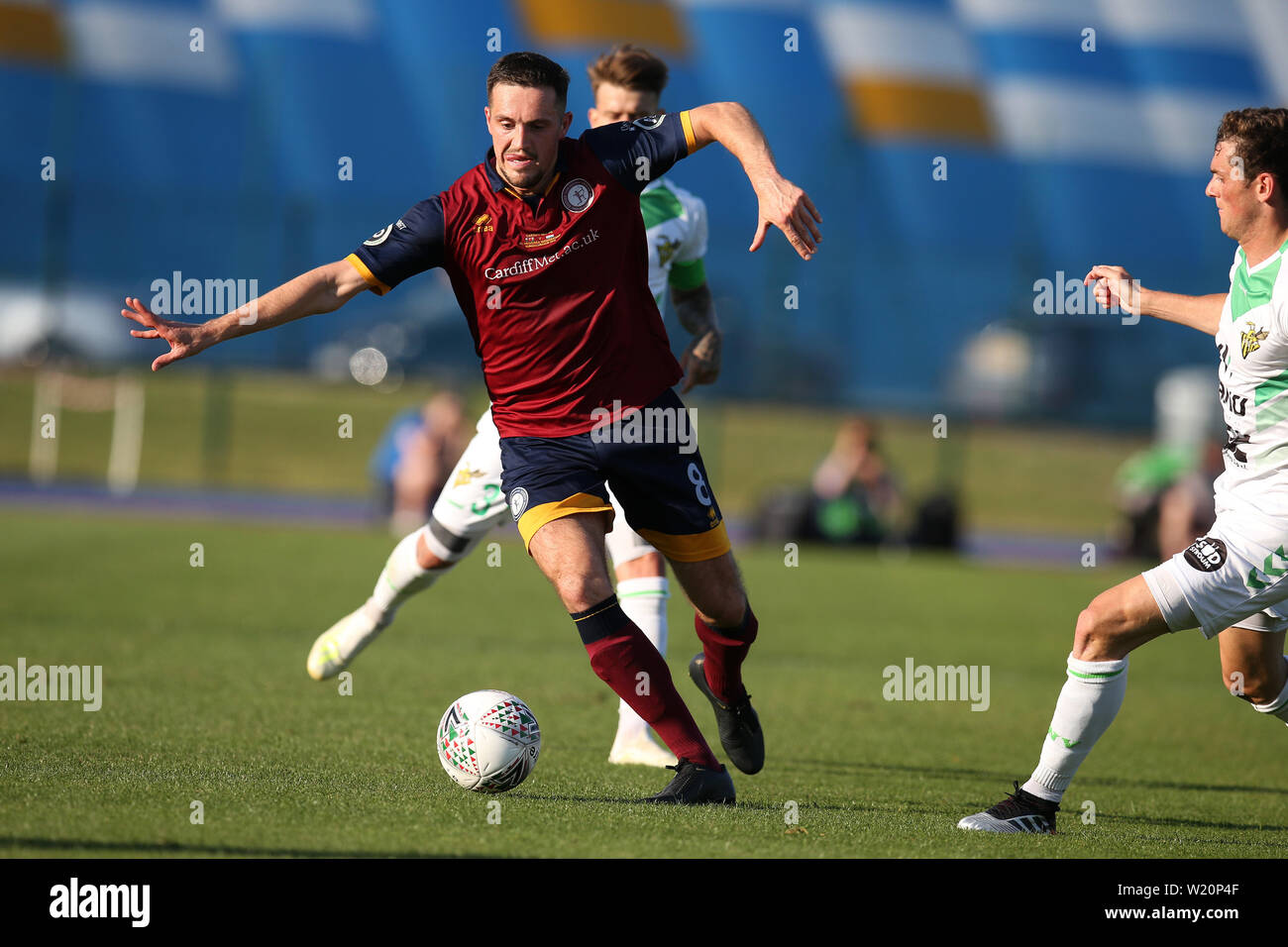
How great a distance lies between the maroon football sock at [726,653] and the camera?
5.42 metres

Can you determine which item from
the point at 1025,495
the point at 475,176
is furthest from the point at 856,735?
the point at 1025,495

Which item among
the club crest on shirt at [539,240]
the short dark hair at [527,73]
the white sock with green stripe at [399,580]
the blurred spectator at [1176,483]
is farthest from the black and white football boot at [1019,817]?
the blurred spectator at [1176,483]

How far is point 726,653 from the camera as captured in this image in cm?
542

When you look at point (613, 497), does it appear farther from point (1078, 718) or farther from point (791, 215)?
point (1078, 718)

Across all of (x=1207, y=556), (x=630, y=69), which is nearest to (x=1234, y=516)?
(x=1207, y=556)

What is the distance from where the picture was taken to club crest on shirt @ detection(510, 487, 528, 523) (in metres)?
5.06

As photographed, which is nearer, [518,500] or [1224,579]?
[1224,579]

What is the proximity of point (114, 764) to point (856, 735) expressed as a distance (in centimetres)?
368

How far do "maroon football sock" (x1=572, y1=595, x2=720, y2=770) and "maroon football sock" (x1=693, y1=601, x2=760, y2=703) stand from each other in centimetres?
51

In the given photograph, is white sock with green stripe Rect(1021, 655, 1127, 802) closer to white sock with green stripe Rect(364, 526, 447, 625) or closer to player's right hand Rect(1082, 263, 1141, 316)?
player's right hand Rect(1082, 263, 1141, 316)

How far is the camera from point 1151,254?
2980 cm

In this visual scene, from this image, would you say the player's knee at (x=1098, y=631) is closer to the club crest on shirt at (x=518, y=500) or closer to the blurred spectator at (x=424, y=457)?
the club crest on shirt at (x=518, y=500)

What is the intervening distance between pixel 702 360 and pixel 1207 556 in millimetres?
2459
